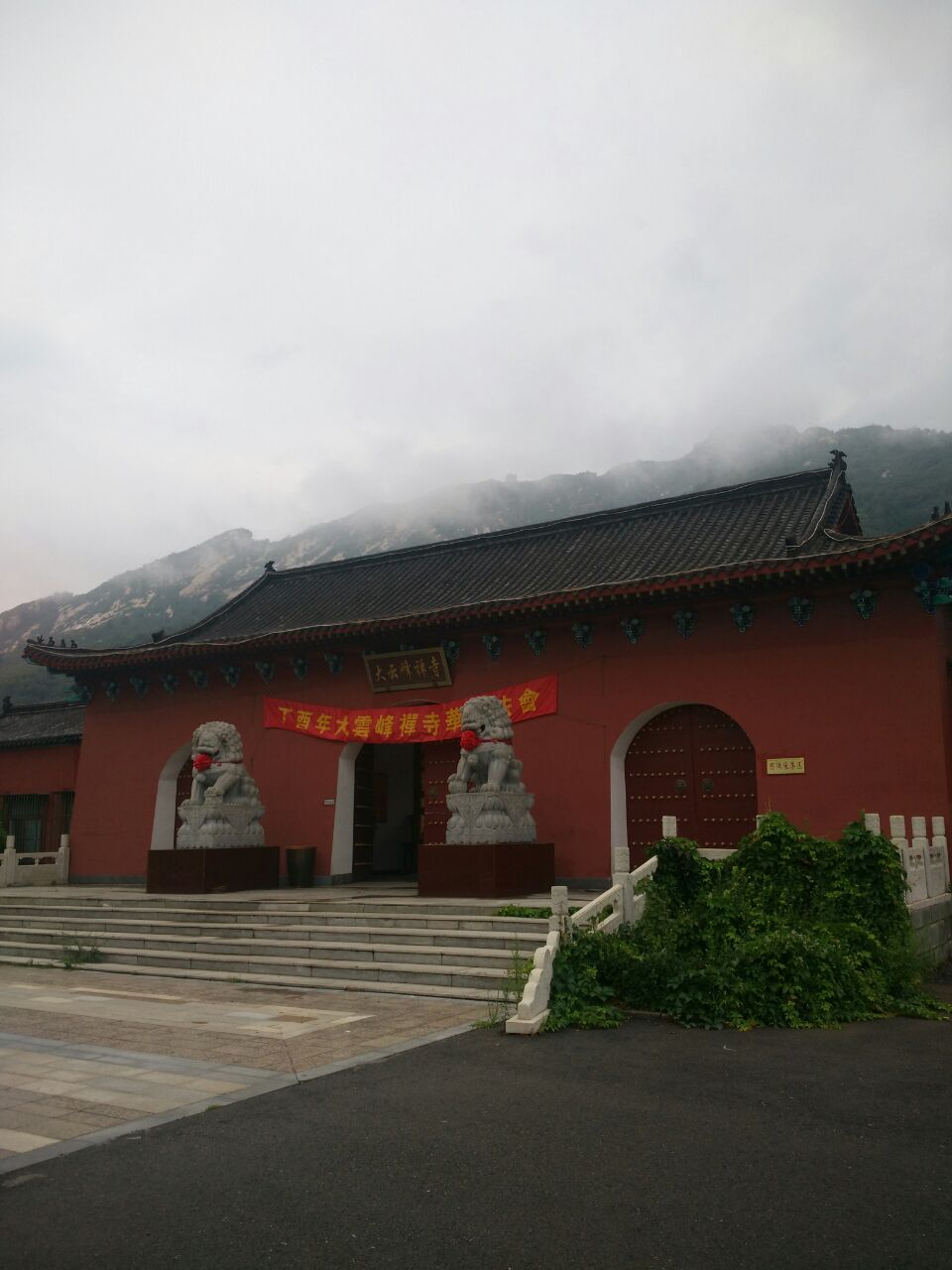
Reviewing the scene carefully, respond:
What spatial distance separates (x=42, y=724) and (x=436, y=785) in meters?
11.4

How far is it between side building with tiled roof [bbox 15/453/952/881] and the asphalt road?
6115 millimetres

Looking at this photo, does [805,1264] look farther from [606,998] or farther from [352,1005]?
[352,1005]

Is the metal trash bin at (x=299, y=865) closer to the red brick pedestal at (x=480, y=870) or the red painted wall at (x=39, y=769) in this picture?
→ the red brick pedestal at (x=480, y=870)

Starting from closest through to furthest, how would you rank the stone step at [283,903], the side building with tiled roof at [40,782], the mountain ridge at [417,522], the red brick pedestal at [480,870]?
the stone step at [283,903] → the red brick pedestal at [480,870] → the side building with tiled roof at [40,782] → the mountain ridge at [417,522]

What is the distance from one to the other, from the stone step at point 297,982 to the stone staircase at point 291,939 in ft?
0.04

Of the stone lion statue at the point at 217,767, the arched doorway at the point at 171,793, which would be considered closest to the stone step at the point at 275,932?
the stone lion statue at the point at 217,767

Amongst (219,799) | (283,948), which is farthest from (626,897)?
(219,799)

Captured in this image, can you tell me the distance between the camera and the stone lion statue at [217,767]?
13.2 m

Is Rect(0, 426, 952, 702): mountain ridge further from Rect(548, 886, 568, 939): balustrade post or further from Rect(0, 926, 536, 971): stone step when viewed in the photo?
Rect(548, 886, 568, 939): balustrade post

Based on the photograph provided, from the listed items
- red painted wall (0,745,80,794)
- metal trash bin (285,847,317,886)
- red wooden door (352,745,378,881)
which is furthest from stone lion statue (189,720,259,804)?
red painted wall (0,745,80,794)

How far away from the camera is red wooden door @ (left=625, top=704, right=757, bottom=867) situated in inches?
471

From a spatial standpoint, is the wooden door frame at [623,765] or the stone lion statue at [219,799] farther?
the stone lion statue at [219,799]

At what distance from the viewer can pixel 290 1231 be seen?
3.14m

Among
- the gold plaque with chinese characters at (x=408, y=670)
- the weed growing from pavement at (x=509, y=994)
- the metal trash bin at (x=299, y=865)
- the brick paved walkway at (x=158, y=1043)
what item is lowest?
the brick paved walkway at (x=158, y=1043)
